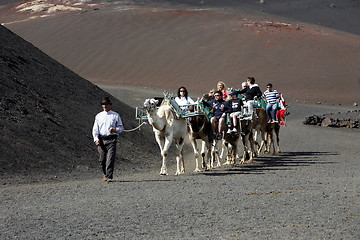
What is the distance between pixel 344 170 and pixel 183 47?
5634 cm

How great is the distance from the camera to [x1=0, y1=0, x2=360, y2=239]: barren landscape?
427 inches

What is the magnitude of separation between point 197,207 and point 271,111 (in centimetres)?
1351

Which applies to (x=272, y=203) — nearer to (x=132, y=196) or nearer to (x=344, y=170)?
(x=132, y=196)

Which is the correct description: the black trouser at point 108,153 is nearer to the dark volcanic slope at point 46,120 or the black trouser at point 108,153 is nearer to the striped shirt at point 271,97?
the dark volcanic slope at point 46,120

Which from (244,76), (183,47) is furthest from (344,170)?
(183,47)

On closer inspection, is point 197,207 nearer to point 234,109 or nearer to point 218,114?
point 218,114

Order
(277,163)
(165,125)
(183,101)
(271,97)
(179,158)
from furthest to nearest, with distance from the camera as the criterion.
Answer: (271,97), (277,163), (183,101), (179,158), (165,125)

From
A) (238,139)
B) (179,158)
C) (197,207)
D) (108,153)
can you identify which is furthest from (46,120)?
(197,207)

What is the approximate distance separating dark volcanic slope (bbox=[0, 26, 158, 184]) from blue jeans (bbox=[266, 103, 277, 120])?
421 cm

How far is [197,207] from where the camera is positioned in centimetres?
1214

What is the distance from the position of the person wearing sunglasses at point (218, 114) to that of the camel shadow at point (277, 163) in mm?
996

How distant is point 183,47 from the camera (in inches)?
2936

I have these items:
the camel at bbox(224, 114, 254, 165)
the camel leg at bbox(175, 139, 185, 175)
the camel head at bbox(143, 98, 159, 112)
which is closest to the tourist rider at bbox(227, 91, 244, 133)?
the camel at bbox(224, 114, 254, 165)

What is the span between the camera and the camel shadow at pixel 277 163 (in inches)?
738
